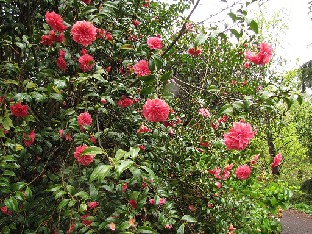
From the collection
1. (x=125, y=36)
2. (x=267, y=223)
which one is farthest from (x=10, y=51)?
(x=267, y=223)

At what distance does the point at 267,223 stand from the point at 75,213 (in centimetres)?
197

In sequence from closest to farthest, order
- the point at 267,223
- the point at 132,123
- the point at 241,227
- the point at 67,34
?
the point at 67,34, the point at 132,123, the point at 241,227, the point at 267,223

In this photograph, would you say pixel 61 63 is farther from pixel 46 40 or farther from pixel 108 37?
pixel 108 37

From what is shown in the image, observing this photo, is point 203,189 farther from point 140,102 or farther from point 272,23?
point 272,23

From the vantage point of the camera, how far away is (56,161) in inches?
79.4

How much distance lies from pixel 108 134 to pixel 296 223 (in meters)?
9.83

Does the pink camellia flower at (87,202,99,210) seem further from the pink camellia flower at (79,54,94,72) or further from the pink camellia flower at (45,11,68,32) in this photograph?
the pink camellia flower at (45,11,68,32)

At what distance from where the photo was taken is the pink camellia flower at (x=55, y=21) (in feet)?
5.58

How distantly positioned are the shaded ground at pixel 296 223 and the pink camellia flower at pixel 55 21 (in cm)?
828

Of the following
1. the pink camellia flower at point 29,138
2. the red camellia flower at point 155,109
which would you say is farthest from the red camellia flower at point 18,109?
the red camellia flower at point 155,109

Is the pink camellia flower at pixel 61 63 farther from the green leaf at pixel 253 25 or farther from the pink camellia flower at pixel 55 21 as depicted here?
the green leaf at pixel 253 25

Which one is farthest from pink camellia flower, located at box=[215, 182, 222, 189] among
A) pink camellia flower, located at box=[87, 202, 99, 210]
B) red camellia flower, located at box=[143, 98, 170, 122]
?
red camellia flower, located at box=[143, 98, 170, 122]

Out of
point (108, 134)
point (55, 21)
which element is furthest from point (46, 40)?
point (108, 134)

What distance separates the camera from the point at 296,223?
9.95 meters
